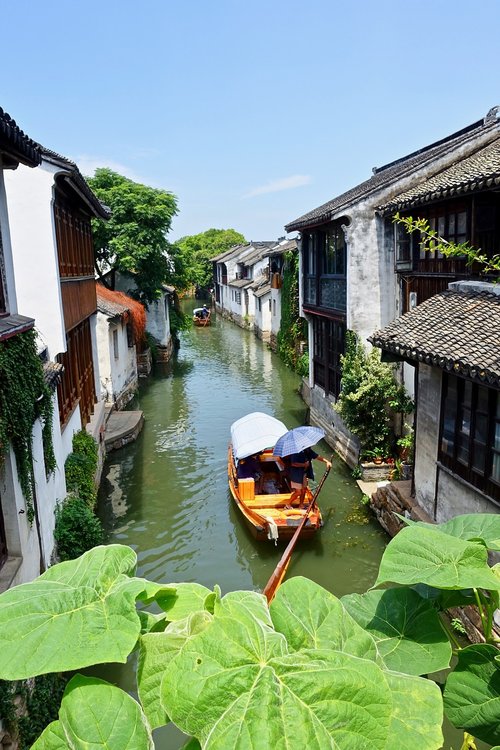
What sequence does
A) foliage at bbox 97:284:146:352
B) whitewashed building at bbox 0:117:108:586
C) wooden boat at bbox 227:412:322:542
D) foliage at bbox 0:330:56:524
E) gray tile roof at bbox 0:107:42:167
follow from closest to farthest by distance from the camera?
gray tile roof at bbox 0:107:42:167 < foliage at bbox 0:330:56:524 < whitewashed building at bbox 0:117:108:586 < wooden boat at bbox 227:412:322:542 < foliage at bbox 97:284:146:352

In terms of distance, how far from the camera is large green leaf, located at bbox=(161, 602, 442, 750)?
0.82m

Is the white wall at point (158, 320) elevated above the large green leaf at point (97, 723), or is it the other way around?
the large green leaf at point (97, 723)

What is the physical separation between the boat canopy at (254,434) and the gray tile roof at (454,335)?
13.0ft

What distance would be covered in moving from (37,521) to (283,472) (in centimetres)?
675

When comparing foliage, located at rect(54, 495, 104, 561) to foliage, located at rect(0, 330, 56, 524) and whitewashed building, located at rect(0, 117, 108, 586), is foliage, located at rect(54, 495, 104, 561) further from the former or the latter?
foliage, located at rect(0, 330, 56, 524)

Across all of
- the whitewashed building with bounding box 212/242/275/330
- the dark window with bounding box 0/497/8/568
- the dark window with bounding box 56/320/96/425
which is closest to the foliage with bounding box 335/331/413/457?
the dark window with bounding box 56/320/96/425

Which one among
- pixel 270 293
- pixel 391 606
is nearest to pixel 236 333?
pixel 270 293

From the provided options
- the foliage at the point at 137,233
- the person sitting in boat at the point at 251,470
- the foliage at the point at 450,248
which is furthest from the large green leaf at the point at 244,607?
the foliage at the point at 137,233

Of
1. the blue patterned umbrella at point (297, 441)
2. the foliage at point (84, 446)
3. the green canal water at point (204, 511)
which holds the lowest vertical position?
the green canal water at point (204, 511)

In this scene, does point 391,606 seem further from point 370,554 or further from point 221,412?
point 221,412

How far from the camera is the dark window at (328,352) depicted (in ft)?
54.7

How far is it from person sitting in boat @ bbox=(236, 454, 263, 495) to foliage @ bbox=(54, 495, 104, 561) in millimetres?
3732

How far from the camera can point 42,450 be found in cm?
845

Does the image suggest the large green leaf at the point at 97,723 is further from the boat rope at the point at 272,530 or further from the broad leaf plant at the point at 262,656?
the boat rope at the point at 272,530
